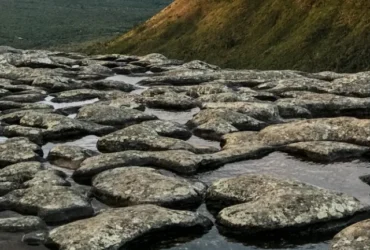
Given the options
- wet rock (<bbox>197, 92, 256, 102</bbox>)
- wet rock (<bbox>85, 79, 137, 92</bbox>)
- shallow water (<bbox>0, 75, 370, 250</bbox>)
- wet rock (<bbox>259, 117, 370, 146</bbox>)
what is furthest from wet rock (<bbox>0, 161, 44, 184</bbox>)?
wet rock (<bbox>85, 79, 137, 92</bbox>)

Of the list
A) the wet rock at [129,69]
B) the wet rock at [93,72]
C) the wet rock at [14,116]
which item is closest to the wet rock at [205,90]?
the wet rock at [93,72]

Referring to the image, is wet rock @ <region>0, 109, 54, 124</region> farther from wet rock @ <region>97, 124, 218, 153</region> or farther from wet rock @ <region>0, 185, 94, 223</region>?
wet rock @ <region>0, 185, 94, 223</region>

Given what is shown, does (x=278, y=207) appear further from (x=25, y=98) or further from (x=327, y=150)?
(x=25, y=98)

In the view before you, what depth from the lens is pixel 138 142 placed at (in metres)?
27.9

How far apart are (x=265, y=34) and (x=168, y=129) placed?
3855 inches

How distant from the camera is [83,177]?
77.7 ft

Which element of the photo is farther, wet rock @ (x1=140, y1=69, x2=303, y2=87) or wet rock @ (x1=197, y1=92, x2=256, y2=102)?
wet rock @ (x1=140, y1=69, x2=303, y2=87)

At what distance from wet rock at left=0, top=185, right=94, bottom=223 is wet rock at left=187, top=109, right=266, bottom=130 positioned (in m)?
12.3

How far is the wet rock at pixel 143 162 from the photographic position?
23.8 meters

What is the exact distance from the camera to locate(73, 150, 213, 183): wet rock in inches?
938

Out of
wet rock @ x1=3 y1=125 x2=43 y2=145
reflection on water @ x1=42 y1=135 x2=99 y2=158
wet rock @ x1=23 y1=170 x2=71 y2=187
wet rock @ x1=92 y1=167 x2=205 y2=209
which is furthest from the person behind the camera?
wet rock @ x1=3 y1=125 x2=43 y2=145

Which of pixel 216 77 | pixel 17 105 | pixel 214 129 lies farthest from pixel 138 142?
pixel 216 77

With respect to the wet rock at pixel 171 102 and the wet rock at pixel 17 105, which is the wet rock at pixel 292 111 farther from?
the wet rock at pixel 17 105

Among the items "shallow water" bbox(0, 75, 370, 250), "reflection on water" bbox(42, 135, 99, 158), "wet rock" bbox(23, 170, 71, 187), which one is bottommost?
"reflection on water" bbox(42, 135, 99, 158)
